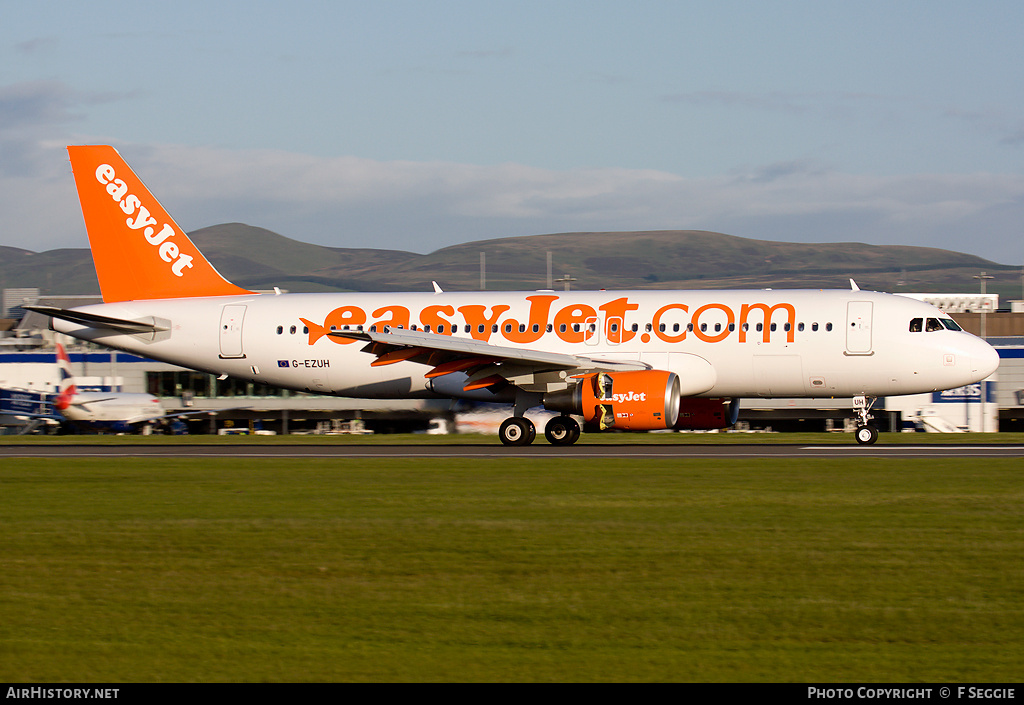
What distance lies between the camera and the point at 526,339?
103 ft

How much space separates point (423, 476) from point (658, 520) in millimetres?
7409

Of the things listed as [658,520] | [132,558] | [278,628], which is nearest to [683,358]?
[658,520]

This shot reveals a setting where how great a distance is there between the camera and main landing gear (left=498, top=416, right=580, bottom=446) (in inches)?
1193

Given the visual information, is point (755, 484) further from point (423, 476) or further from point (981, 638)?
point (981, 638)

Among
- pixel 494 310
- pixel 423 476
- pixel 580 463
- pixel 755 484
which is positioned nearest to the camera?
pixel 755 484

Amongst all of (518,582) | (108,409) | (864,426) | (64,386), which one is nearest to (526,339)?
(864,426)

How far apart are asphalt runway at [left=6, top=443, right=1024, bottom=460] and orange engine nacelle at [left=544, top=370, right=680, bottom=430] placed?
2.43 feet

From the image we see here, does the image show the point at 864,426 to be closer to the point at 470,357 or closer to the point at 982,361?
the point at 982,361

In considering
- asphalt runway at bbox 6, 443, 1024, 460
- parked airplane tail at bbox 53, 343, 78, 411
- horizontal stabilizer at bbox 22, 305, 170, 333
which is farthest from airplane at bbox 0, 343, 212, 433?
asphalt runway at bbox 6, 443, 1024, 460

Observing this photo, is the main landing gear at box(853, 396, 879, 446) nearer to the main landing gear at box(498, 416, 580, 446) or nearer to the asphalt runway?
the asphalt runway

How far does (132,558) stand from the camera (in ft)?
38.0

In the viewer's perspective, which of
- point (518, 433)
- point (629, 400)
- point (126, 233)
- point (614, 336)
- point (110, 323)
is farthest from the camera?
point (126, 233)

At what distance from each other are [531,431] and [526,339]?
9.10ft

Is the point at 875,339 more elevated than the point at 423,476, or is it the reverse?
the point at 875,339
